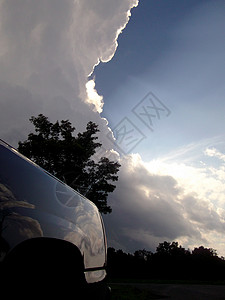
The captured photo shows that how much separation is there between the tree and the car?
13.6m

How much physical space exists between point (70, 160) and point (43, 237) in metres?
14.5

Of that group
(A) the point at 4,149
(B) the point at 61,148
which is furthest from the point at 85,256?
(B) the point at 61,148

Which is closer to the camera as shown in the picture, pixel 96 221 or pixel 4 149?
pixel 4 149

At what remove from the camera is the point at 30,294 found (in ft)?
3.17

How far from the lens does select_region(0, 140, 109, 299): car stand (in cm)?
94

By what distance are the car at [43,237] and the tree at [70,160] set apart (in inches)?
535

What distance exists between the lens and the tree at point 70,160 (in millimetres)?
15039

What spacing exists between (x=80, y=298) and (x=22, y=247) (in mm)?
499

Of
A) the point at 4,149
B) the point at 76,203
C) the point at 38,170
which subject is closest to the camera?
the point at 4,149

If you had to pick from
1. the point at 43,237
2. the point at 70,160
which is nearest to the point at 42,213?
the point at 43,237

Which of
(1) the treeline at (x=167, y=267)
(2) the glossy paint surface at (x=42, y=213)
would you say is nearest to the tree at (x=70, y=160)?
(2) the glossy paint surface at (x=42, y=213)

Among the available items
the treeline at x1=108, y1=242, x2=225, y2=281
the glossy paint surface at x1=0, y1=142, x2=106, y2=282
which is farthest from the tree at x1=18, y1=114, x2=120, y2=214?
the treeline at x1=108, y1=242, x2=225, y2=281

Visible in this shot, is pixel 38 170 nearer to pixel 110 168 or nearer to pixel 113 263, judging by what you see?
pixel 110 168

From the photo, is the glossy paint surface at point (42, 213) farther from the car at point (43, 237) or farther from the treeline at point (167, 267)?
the treeline at point (167, 267)
